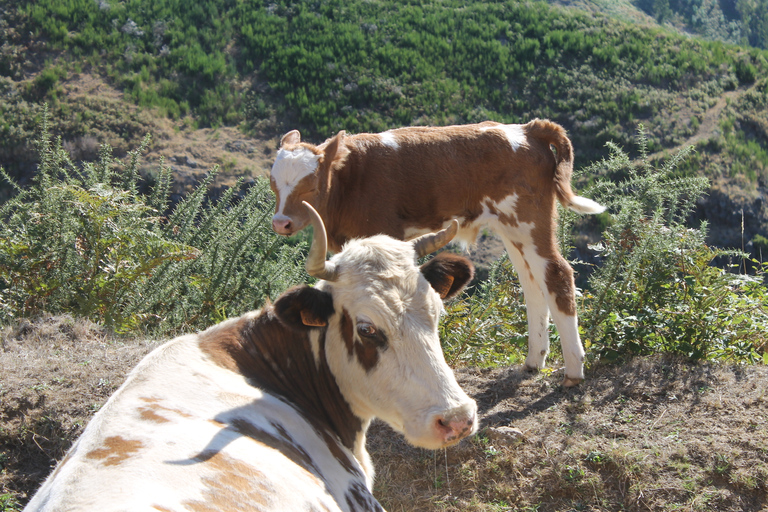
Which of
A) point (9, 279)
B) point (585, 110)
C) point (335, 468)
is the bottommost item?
point (585, 110)

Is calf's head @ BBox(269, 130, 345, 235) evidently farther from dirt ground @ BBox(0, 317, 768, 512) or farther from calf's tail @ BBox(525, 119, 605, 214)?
calf's tail @ BBox(525, 119, 605, 214)

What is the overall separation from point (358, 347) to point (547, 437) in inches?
74.8

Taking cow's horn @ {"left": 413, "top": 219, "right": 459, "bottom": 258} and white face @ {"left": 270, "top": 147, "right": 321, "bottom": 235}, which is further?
white face @ {"left": 270, "top": 147, "right": 321, "bottom": 235}

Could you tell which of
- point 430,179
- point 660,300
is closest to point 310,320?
point 430,179

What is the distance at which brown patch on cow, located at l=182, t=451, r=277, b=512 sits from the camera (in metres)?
2.10

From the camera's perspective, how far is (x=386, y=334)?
2.83 metres

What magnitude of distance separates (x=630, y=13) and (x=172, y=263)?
4446cm

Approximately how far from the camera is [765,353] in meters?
4.89

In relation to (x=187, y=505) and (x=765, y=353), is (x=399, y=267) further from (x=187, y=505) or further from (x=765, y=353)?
(x=765, y=353)

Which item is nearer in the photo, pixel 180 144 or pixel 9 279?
pixel 9 279

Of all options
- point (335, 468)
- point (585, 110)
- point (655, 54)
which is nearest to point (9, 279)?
point (335, 468)

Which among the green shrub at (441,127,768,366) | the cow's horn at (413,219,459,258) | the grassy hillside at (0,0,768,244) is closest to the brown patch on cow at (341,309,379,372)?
the cow's horn at (413,219,459,258)

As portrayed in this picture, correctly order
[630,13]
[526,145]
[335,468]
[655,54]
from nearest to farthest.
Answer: [335,468] → [526,145] → [655,54] → [630,13]

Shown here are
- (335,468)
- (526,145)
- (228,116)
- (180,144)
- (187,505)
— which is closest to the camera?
(187,505)
